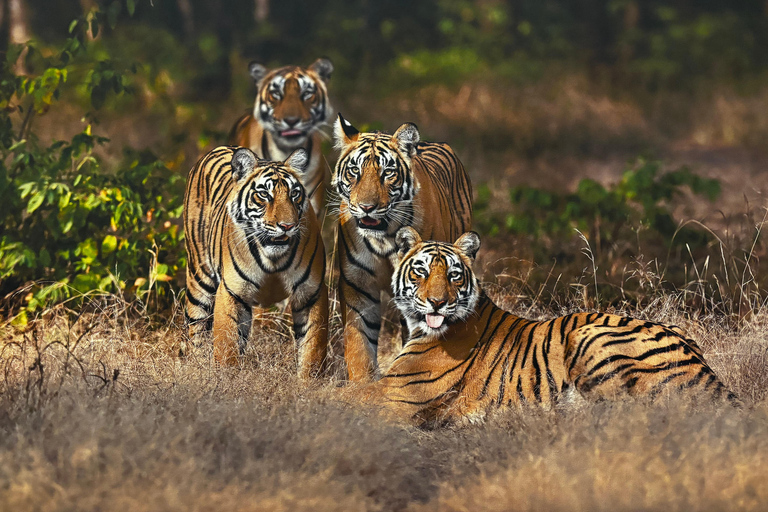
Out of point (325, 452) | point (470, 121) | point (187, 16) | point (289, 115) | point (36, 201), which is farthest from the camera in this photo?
point (187, 16)

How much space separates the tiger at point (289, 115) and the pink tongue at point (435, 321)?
7.39 feet

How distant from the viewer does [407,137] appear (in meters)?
5.00

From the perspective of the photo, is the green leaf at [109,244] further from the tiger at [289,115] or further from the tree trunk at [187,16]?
the tree trunk at [187,16]

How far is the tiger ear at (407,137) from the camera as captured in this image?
498 cm

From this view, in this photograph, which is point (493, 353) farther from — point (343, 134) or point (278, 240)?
point (343, 134)

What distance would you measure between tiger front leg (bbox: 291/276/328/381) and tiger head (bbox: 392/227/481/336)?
1.57 ft

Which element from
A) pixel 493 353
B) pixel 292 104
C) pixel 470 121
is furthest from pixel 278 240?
pixel 470 121

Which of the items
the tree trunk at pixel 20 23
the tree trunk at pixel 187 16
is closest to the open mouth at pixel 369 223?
the tree trunk at pixel 20 23

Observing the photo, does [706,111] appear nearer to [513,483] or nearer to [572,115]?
[572,115]

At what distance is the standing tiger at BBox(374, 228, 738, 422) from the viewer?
4.07 meters

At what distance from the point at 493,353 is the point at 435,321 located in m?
0.30

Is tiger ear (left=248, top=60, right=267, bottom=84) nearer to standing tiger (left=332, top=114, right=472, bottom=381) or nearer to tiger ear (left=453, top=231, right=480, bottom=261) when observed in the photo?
standing tiger (left=332, top=114, right=472, bottom=381)

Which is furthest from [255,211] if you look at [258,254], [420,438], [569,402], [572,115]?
[572,115]

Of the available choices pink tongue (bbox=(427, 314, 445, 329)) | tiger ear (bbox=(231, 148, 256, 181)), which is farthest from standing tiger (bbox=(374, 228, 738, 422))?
tiger ear (bbox=(231, 148, 256, 181))
